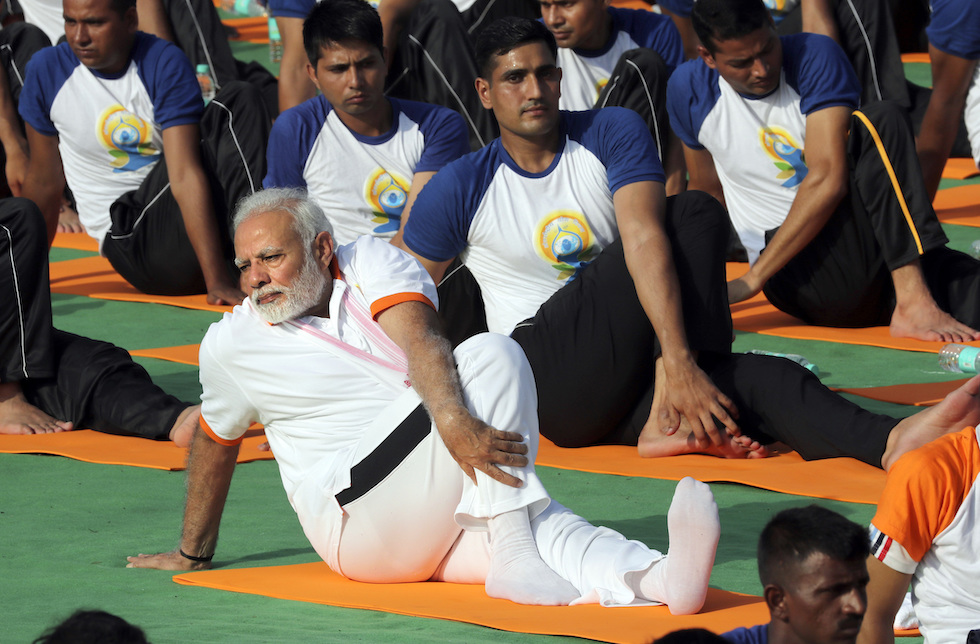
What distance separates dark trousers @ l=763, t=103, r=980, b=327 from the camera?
4586mm

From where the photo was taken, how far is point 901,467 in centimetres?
227

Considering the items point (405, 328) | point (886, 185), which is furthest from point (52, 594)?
point (886, 185)

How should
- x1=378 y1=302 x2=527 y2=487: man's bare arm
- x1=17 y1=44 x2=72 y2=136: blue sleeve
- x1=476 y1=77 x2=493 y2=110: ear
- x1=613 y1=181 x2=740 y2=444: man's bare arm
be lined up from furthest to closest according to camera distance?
1. x1=17 y1=44 x2=72 y2=136: blue sleeve
2. x1=476 y1=77 x2=493 y2=110: ear
3. x1=613 y1=181 x2=740 y2=444: man's bare arm
4. x1=378 y1=302 x2=527 y2=487: man's bare arm

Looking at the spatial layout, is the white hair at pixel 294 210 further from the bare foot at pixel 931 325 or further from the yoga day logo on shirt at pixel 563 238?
the bare foot at pixel 931 325

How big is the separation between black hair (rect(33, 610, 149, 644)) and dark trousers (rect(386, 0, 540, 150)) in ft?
15.5

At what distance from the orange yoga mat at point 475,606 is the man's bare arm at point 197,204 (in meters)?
2.74

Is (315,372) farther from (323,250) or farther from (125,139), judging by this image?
(125,139)

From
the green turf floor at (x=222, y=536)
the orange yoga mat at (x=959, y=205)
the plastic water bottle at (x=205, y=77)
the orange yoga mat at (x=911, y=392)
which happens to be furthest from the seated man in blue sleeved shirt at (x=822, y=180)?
the plastic water bottle at (x=205, y=77)

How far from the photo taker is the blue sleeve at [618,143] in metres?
3.94

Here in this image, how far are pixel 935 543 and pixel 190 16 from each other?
5.86 m

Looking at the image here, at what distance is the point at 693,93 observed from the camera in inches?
201

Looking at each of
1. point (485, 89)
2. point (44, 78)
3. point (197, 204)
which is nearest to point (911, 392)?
point (485, 89)

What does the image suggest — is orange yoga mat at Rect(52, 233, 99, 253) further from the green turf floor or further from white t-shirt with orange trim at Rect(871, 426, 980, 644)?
white t-shirt with orange trim at Rect(871, 426, 980, 644)

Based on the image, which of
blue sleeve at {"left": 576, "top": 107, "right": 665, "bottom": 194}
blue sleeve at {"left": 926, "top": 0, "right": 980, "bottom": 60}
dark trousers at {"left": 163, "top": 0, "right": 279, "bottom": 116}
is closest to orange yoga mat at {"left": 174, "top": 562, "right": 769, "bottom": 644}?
blue sleeve at {"left": 576, "top": 107, "right": 665, "bottom": 194}
